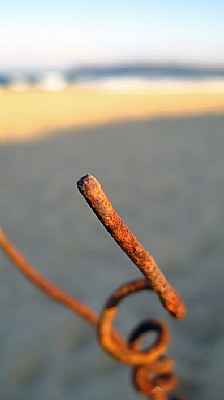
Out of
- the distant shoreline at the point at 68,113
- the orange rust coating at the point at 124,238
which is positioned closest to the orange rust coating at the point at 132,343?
the orange rust coating at the point at 124,238

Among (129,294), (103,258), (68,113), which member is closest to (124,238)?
(129,294)

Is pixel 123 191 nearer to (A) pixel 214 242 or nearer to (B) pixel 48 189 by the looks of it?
(B) pixel 48 189

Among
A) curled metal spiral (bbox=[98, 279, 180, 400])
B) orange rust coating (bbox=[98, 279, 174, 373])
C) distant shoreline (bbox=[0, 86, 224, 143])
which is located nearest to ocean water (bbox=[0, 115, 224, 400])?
curled metal spiral (bbox=[98, 279, 180, 400])

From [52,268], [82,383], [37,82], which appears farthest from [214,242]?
[37,82]

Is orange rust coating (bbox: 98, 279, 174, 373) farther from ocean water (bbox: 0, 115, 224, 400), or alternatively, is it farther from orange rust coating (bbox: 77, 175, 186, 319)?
ocean water (bbox: 0, 115, 224, 400)

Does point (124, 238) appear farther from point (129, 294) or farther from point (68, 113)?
point (68, 113)

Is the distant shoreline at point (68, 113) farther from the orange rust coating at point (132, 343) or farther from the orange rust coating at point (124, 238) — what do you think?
the orange rust coating at point (124, 238)
